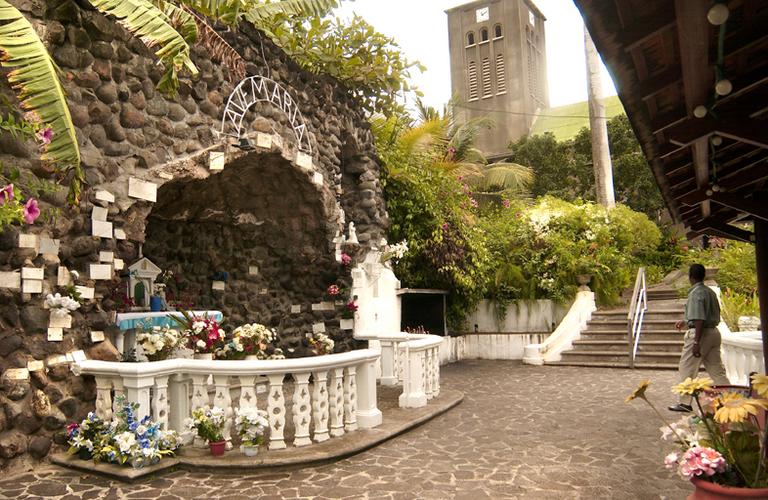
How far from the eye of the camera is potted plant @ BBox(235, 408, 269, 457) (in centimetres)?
498

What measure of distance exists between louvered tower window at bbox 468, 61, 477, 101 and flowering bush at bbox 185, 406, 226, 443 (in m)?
27.3

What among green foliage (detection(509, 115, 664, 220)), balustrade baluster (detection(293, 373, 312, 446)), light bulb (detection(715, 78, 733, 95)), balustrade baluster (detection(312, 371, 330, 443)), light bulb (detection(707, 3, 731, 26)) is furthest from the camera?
green foliage (detection(509, 115, 664, 220))

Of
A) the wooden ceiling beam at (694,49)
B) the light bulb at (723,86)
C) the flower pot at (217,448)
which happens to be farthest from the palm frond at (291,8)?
the light bulb at (723,86)

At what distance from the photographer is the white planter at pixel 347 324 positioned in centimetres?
1005

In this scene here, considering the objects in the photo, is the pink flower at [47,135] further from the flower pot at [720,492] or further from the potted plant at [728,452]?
the flower pot at [720,492]

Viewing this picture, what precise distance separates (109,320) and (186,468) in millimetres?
1777

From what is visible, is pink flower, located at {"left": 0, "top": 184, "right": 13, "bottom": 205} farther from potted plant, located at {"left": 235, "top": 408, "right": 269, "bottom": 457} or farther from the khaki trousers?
the khaki trousers

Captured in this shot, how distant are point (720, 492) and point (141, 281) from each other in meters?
6.45

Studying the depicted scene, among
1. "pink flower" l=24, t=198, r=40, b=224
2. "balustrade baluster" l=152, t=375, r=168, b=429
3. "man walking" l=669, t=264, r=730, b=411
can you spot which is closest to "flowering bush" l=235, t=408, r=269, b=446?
"balustrade baluster" l=152, t=375, r=168, b=429

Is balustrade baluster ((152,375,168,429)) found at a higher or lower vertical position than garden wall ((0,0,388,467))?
lower

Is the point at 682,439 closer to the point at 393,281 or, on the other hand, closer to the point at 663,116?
the point at 663,116

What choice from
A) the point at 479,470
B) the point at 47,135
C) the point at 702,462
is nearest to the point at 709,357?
the point at 479,470

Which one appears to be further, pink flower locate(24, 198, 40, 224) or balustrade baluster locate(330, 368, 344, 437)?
balustrade baluster locate(330, 368, 344, 437)

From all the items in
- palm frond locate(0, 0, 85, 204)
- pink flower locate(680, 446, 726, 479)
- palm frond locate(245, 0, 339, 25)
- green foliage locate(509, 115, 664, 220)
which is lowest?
pink flower locate(680, 446, 726, 479)
